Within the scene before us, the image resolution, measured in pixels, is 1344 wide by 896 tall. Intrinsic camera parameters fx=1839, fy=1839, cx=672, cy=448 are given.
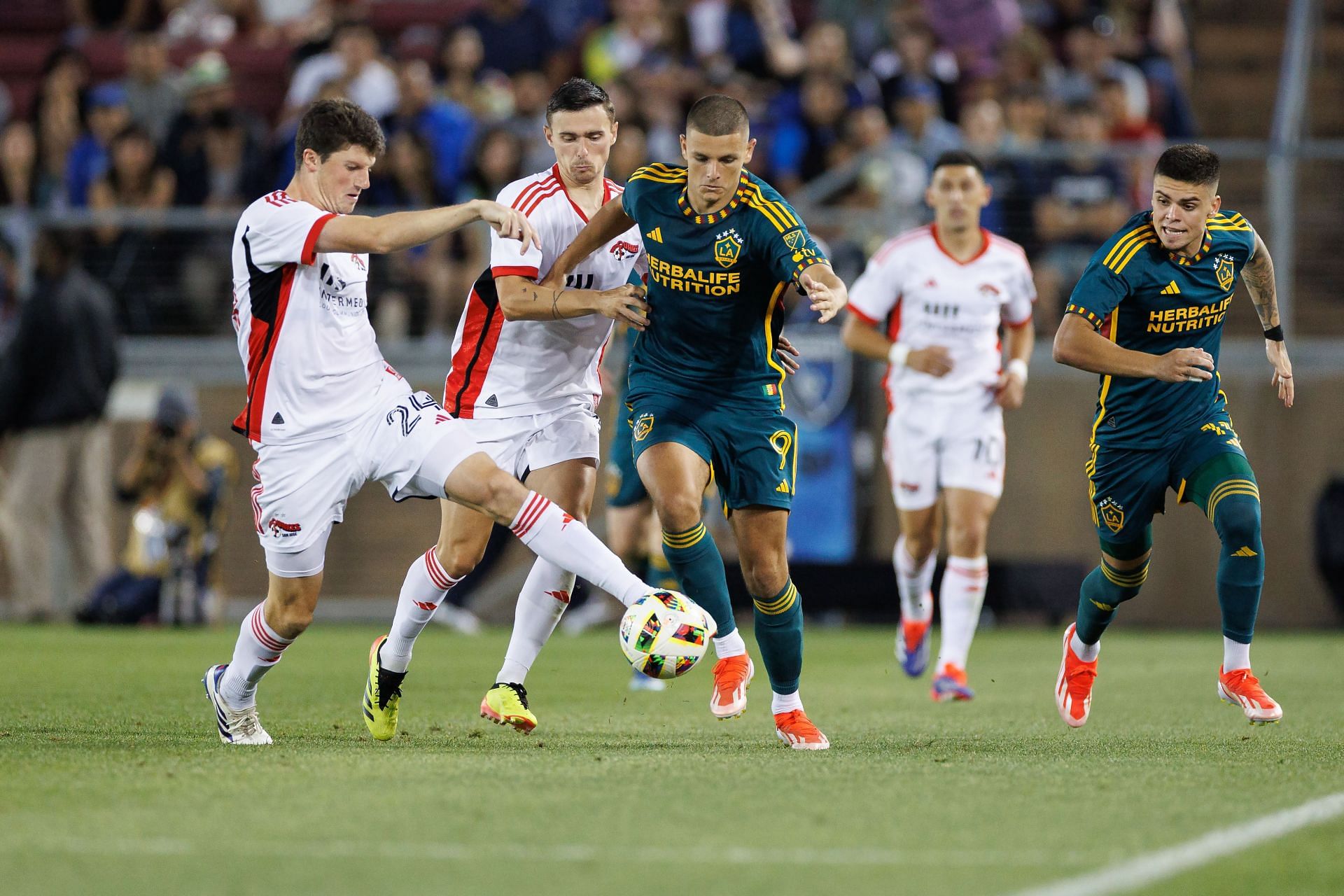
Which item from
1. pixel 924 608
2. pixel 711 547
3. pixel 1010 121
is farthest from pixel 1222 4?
pixel 711 547

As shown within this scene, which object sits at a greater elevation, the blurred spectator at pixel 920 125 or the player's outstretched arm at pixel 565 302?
the blurred spectator at pixel 920 125

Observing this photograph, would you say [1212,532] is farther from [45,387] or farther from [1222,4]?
[45,387]

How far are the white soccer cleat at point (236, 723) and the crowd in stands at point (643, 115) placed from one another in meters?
8.86

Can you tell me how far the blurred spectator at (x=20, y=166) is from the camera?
1720cm

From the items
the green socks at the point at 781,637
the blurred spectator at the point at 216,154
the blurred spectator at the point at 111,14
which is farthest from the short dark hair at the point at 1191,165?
the blurred spectator at the point at 111,14

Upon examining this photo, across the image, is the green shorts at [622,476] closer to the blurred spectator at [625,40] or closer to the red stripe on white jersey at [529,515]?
the red stripe on white jersey at [529,515]

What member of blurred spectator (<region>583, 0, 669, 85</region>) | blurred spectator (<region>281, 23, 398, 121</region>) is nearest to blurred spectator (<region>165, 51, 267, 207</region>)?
blurred spectator (<region>281, 23, 398, 121</region>)

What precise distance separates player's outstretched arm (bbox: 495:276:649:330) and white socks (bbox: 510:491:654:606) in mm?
807

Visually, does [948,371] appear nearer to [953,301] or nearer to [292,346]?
[953,301]

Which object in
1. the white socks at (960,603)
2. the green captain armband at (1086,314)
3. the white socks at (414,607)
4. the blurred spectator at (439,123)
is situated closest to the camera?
the white socks at (414,607)

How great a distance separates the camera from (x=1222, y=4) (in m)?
18.2

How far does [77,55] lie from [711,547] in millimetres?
12819

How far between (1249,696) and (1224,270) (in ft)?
5.72

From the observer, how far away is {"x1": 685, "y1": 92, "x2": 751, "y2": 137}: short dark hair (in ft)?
21.9
